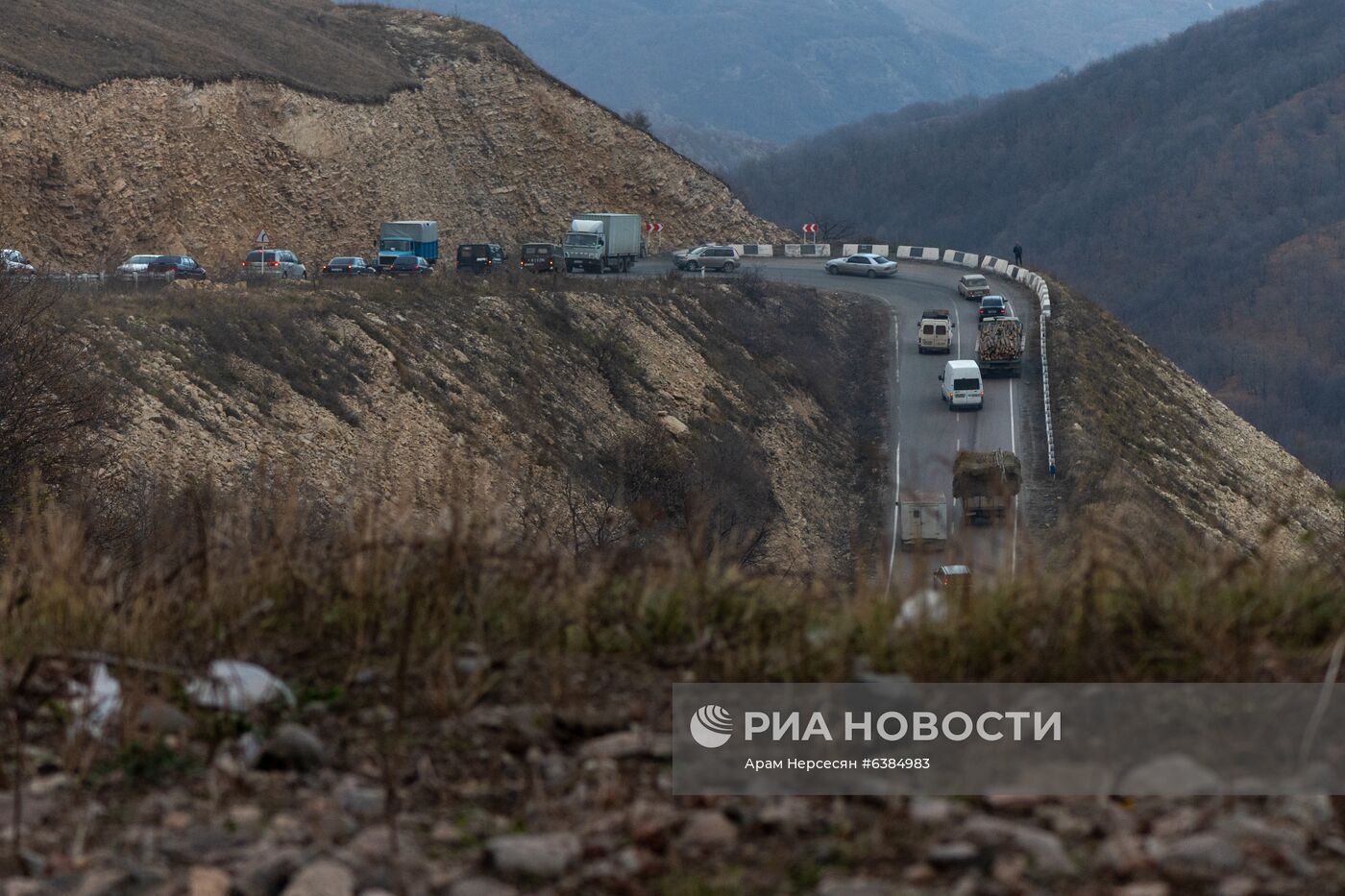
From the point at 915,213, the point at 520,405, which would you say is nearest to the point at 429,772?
the point at 520,405

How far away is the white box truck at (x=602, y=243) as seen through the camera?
54875 mm

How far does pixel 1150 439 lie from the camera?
41.5 meters

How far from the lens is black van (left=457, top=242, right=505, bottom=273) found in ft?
173

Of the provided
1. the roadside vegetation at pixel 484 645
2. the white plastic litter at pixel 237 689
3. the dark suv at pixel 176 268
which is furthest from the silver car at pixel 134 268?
the white plastic litter at pixel 237 689

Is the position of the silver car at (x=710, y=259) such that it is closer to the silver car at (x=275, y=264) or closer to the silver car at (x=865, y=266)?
the silver car at (x=865, y=266)

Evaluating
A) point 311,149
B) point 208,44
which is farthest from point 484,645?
point 208,44

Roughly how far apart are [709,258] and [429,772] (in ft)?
181

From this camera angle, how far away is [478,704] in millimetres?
4359

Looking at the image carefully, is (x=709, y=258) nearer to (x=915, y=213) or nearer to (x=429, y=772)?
(x=429, y=772)

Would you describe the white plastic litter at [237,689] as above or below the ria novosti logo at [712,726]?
above

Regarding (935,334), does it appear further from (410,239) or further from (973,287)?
(410,239)

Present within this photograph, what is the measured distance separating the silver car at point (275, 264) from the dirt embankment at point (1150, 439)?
24.6 metres
